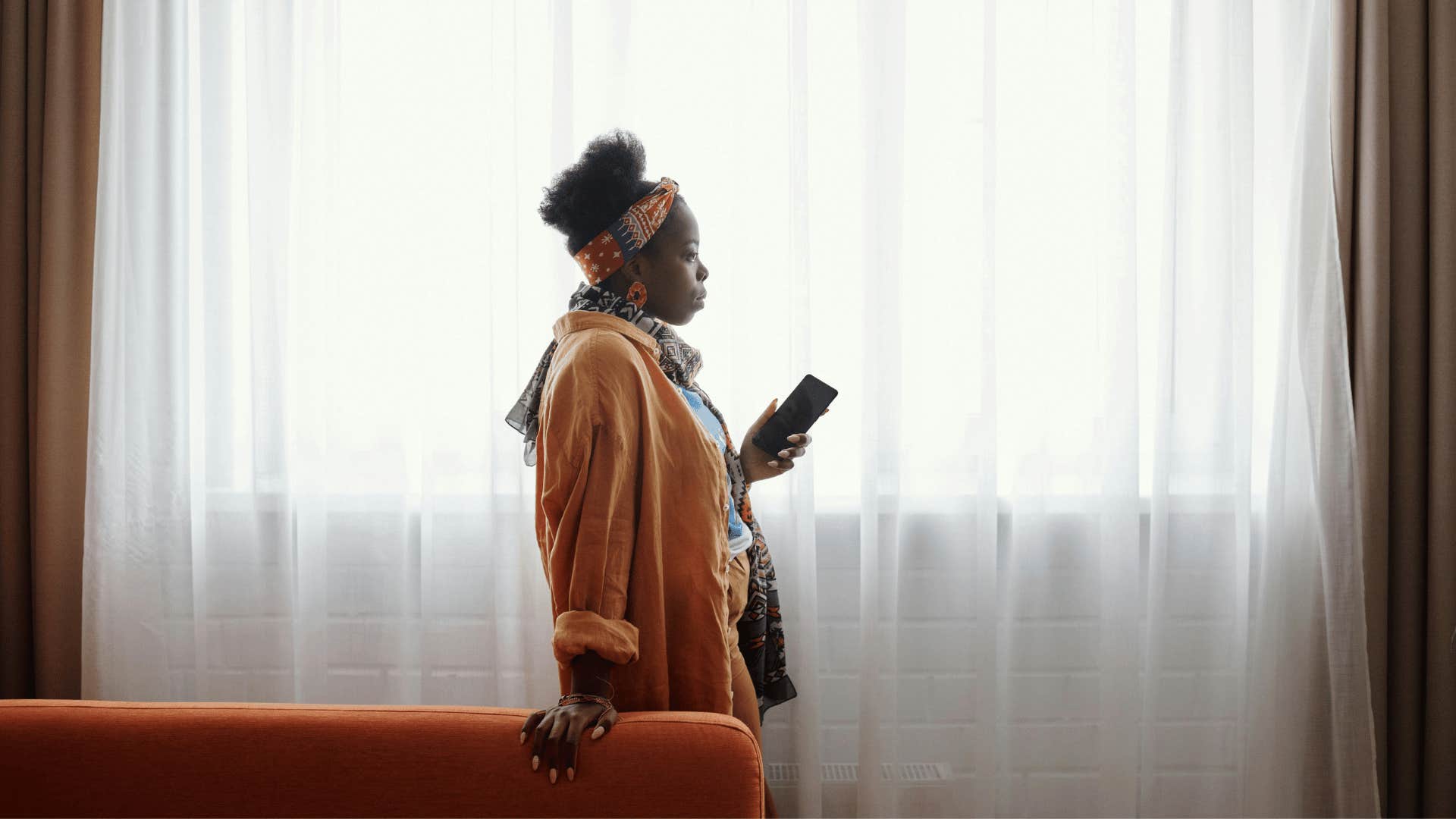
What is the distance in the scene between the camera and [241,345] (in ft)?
6.03

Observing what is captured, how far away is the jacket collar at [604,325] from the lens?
121cm

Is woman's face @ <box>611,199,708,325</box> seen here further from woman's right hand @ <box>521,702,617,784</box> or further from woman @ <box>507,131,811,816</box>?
woman's right hand @ <box>521,702,617,784</box>

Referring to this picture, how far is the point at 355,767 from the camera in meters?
1.06

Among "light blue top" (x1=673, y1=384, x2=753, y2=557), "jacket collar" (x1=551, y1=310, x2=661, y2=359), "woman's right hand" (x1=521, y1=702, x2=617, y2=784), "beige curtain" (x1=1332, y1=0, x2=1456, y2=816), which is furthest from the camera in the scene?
"beige curtain" (x1=1332, y1=0, x2=1456, y2=816)

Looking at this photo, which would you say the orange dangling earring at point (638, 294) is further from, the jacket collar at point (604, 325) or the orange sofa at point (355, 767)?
the orange sofa at point (355, 767)

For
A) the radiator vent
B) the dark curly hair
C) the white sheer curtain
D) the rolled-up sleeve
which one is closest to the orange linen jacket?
the rolled-up sleeve

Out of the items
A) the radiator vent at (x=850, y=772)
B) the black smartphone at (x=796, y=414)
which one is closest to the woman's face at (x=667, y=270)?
the black smartphone at (x=796, y=414)

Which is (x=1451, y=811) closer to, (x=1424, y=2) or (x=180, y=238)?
(x=1424, y=2)

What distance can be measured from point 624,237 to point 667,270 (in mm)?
81

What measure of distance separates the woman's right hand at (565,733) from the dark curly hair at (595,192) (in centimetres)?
66

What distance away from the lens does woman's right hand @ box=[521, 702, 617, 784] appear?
1.03 m

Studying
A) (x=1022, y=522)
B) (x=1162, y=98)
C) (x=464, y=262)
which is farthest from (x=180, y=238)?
(x=1162, y=98)

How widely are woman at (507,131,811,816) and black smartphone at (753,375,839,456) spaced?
2cm

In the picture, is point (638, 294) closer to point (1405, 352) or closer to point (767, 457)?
point (767, 457)
